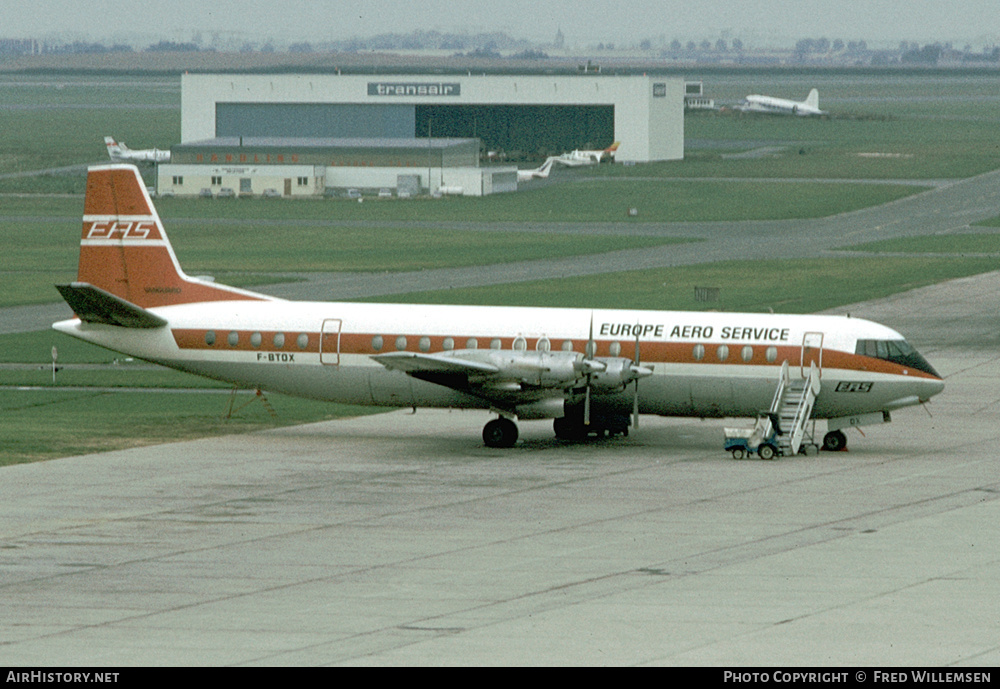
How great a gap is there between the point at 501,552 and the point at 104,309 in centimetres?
2009

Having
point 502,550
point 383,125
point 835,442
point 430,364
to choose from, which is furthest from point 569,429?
point 383,125

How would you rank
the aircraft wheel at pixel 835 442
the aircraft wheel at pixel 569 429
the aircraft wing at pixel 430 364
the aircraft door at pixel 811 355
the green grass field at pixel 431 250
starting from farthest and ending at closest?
the green grass field at pixel 431 250 → the aircraft wheel at pixel 569 429 → the aircraft wheel at pixel 835 442 → the aircraft door at pixel 811 355 → the aircraft wing at pixel 430 364

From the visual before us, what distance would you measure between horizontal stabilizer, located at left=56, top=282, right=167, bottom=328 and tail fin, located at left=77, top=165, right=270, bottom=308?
121cm

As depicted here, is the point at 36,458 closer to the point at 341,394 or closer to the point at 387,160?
the point at 341,394

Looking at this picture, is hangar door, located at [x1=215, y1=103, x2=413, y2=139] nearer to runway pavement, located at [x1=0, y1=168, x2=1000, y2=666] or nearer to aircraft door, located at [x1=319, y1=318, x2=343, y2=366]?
runway pavement, located at [x1=0, y1=168, x2=1000, y2=666]

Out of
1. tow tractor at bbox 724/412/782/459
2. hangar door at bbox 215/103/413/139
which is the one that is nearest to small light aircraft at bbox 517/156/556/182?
hangar door at bbox 215/103/413/139

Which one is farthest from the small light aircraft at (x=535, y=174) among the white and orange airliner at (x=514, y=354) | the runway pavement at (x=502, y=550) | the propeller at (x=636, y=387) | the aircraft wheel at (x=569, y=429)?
the propeller at (x=636, y=387)

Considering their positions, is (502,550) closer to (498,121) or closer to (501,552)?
(501,552)

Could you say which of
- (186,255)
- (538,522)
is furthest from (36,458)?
(186,255)

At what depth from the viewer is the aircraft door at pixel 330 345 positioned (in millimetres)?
47188

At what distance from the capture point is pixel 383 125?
183250 millimetres

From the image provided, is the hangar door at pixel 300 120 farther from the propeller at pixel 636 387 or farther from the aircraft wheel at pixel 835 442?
the aircraft wheel at pixel 835 442

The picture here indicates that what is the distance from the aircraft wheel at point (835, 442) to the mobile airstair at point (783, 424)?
794 mm

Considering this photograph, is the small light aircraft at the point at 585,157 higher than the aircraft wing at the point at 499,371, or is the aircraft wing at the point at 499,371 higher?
the small light aircraft at the point at 585,157
